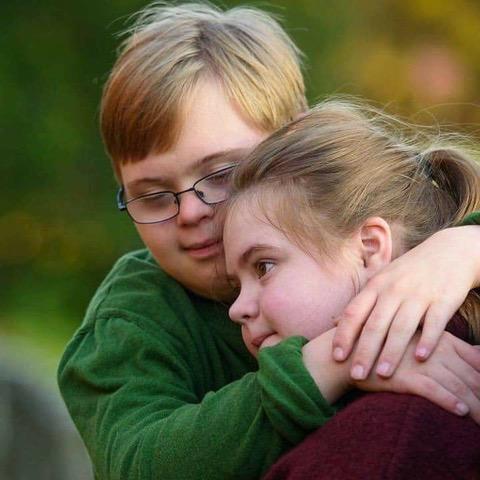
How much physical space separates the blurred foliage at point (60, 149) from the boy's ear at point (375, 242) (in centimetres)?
486

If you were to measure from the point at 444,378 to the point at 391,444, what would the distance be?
0.65ft

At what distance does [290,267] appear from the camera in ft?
8.47

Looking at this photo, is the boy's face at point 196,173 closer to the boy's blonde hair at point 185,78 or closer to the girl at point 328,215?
the boy's blonde hair at point 185,78

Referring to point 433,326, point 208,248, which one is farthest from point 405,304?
point 208,248

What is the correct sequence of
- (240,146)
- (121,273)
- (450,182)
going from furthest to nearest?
1. (121,273)
2. (240,146)
3. (450,182)

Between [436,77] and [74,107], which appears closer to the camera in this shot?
[436,77]

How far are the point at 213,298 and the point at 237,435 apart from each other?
86cm

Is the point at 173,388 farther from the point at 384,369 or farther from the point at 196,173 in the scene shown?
the point at 384,369

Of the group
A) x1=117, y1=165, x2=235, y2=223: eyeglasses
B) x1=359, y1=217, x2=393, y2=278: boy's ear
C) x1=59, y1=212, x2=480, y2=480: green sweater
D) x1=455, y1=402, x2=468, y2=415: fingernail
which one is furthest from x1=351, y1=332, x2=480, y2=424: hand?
x1=117, y1=165, x2=235, y2=223: eyeglasses

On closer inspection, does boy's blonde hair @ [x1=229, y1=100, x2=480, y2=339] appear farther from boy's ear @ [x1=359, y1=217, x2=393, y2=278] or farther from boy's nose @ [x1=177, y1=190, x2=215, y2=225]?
boy's nose @ [x1=177, y1=190, x2=215, y2=225]

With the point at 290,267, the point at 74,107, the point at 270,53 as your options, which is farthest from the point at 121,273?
the point at 74,107

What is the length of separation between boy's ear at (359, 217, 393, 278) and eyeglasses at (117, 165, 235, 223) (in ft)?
1.50

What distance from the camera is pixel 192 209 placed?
3.09 meters

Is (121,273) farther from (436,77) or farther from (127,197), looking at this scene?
(436,77)
